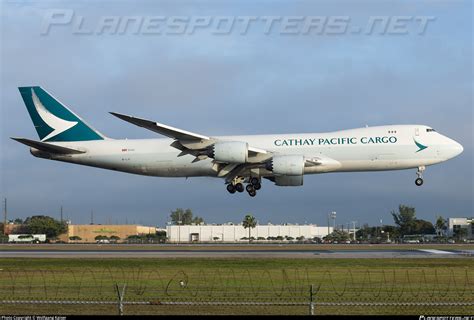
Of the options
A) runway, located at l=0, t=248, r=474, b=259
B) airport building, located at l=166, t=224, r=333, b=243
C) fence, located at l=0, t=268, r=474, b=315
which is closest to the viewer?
fence, located at l=0, t=268, r=474, b=315

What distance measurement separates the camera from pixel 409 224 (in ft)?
496

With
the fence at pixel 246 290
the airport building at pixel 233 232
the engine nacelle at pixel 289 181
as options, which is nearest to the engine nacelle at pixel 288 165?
the engine nacelle at pixel 289 181

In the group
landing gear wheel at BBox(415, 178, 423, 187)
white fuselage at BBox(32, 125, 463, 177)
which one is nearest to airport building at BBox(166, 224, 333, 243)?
white fuselage at BBox(32, 125, 463, 177)

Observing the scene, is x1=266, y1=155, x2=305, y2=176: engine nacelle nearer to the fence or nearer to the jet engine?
the jet engine

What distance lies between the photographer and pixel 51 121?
2395 inches

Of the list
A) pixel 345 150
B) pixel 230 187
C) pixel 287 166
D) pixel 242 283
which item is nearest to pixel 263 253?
pixel 287 166

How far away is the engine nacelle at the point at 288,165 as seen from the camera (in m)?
52.0

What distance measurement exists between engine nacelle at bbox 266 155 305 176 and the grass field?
10.3 m

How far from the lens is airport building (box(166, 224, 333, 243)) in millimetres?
Answer: 129875

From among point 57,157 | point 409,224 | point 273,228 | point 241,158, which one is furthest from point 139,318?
point 409,224

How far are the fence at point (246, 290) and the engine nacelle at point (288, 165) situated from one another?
54.3 ft

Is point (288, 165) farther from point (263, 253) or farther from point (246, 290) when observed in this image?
point (246, 290)

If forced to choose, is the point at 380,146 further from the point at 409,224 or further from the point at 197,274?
the point at 409,224

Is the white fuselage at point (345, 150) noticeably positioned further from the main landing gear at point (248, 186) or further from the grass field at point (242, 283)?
the grass field at point (242, 283)
